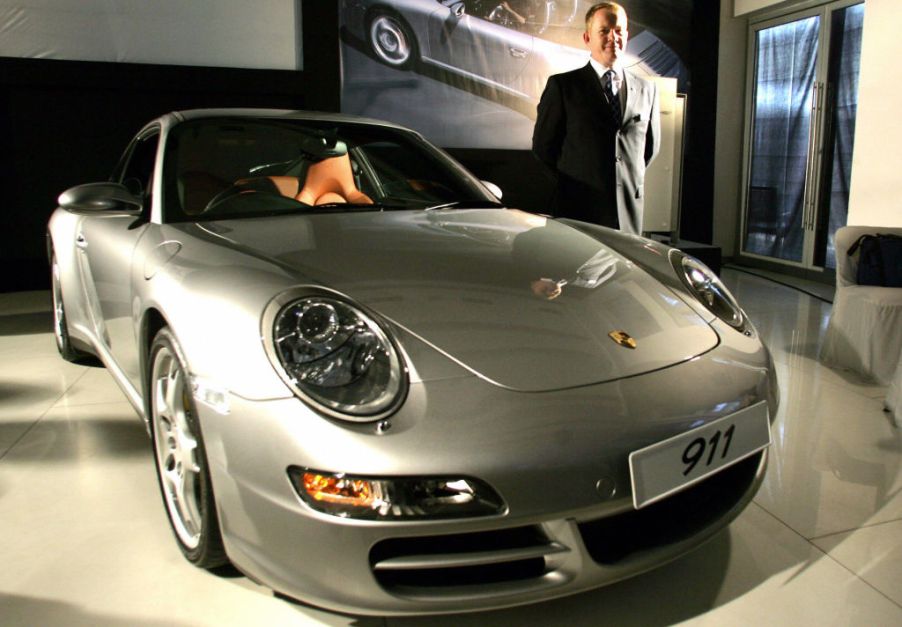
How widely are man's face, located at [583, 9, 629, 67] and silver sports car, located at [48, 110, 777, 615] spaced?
1.23 meters

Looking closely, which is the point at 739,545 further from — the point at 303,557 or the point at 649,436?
the point at 303,557

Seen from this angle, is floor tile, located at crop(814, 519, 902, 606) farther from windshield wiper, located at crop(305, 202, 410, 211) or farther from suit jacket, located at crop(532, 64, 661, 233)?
suit jacket, located at crop(532, 64, 661, 233)

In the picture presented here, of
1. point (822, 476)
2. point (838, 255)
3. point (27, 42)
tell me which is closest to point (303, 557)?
point (822, 476)

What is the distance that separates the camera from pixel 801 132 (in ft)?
19.2

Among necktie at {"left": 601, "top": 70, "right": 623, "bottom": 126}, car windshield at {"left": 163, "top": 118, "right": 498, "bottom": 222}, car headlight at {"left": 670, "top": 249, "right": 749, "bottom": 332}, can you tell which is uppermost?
necktie at {"left": 601, "top": 70, "right": 623, "bottom": 126}

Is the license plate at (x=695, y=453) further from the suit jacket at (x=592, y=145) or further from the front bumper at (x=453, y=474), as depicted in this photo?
the suit jacket at (x=592, y=145)

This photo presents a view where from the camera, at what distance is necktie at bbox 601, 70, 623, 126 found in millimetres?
2783

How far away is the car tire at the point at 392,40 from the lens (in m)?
5.47

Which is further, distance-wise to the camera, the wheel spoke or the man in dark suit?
the man in dark suit

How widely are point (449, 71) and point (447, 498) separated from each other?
4.99 meters

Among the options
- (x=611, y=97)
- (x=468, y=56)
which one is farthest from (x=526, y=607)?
(x=468, y=56)

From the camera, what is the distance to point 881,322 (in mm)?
2877

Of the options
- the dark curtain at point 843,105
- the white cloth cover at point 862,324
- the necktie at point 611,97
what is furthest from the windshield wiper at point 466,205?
the dark curtain at point 843,105

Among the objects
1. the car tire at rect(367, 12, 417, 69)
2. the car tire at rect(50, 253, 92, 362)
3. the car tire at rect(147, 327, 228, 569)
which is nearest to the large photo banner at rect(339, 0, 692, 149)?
the car tire at rect(367, 12, 417, 69)
